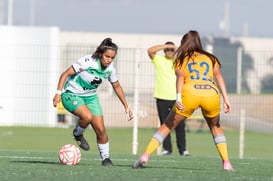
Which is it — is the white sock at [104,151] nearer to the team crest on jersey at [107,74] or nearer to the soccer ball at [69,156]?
the soccer ball at [69,156]

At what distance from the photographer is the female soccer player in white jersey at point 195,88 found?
13.6 meters

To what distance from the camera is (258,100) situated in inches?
1009

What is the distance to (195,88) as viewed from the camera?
13.6m

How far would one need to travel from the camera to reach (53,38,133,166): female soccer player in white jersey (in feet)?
47.3

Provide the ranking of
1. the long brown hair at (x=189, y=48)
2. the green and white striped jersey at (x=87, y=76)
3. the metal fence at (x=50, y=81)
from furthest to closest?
1. the metal fence at (x=50, y=81)
2. the green and white striped jersey at (x=87, y=76)
3. the long brown hair at (x=189, y=48)

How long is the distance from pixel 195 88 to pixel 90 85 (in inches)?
72.6

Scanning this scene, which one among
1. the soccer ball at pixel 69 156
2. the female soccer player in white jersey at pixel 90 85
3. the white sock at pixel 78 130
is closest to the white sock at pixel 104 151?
the female soccer player in white jersey at pixel 90 85

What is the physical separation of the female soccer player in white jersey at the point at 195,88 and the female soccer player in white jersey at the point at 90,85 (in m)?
1.13

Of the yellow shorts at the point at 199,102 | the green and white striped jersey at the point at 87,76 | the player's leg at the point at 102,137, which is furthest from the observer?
the player's leg at the point at 102,137

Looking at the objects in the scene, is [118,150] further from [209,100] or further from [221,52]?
[209,100]

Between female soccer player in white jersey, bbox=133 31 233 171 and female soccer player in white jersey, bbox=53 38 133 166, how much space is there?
1127 mm

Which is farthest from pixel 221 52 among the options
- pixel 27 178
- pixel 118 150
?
pixel 27 178

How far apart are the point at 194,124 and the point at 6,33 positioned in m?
6.81

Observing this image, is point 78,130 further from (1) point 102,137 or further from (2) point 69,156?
(2) point 69,156
